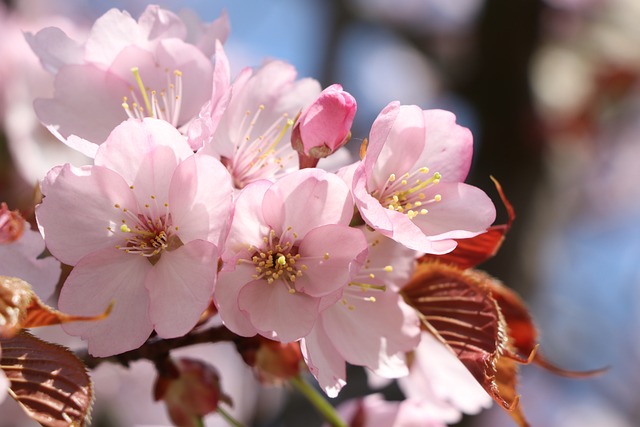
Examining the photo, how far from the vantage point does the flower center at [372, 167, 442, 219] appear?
32.3 inches

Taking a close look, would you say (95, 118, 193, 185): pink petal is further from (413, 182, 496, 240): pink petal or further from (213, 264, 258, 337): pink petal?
(413, 182, 496, 240): pink petal

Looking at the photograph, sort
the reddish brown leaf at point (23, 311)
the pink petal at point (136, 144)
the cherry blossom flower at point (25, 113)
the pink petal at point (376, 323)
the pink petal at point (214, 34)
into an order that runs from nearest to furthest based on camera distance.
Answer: the reddish brown leaf at point (23, 311) → the pink petal at point (136, 144) → the pink petal at point (376, 323) → the pink petal at point (214, 34) → the cherry blossom flower at point (25, 113)

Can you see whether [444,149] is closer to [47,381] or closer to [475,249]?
[475,249]

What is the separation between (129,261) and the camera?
770 millimetres

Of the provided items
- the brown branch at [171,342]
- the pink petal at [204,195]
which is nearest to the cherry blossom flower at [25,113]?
the brown branch at [171,342]

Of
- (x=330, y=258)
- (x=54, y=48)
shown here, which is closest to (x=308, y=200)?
(x=330, y=258)

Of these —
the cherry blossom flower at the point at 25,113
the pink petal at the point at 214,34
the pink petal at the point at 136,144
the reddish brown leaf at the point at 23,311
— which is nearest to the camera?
the reddish brown leaf at the point at 23,311

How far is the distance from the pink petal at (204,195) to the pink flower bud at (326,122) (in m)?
0.10

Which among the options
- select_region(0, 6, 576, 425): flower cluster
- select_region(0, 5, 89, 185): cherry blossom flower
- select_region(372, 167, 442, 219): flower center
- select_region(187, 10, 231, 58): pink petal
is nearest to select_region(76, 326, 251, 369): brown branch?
select_region(0, 6, 576, 425): flower cluster

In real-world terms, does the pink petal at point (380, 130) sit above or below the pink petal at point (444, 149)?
above

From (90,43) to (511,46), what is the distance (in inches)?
69.4

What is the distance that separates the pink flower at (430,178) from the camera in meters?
0.80

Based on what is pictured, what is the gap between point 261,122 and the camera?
3.09ft

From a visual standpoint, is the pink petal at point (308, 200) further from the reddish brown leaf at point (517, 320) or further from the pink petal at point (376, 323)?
the reddish brown leaf at point (517, 320)
